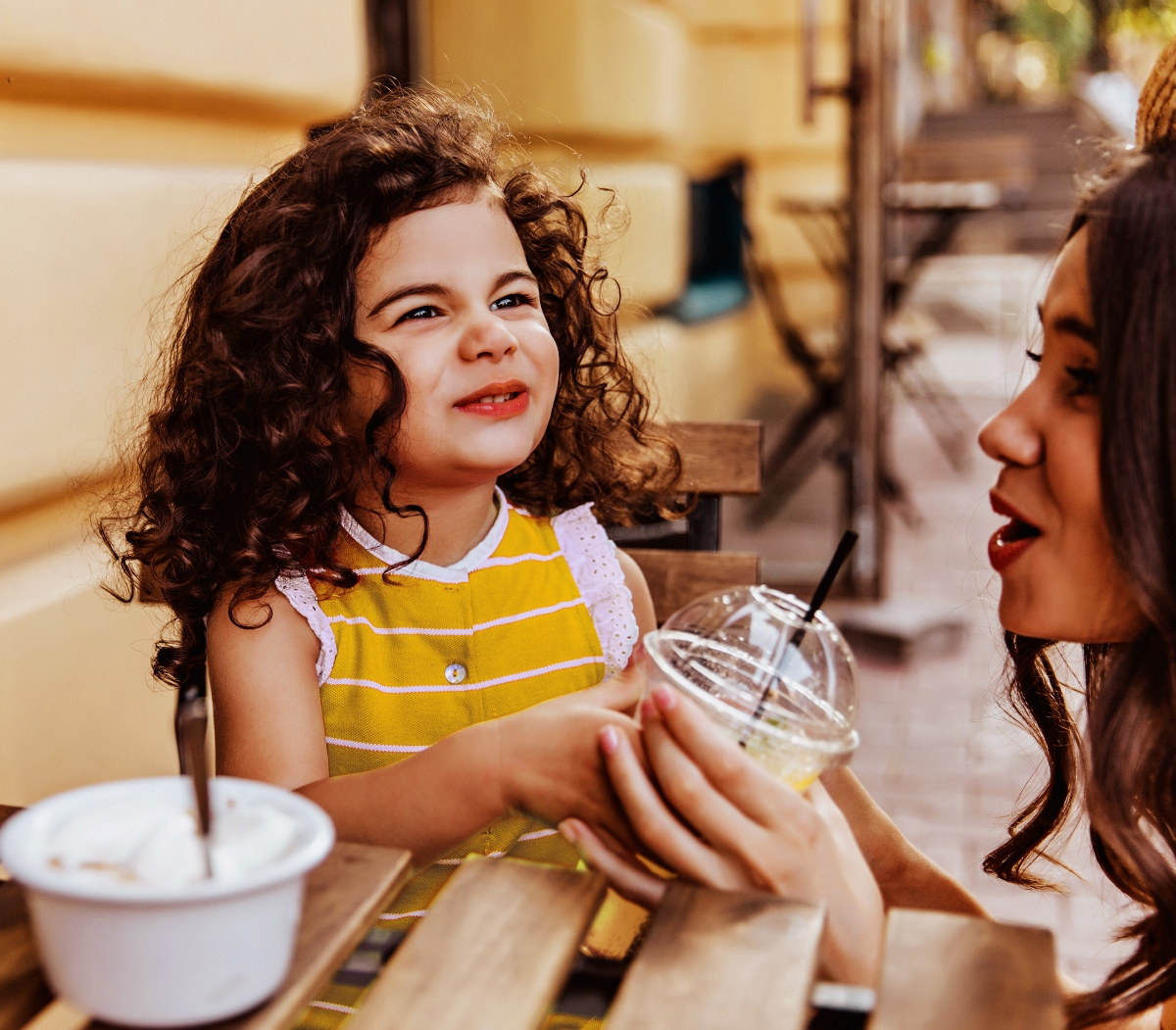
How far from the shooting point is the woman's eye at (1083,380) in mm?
1088

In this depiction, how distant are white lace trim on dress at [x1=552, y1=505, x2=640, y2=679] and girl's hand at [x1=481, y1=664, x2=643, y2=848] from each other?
51 cm

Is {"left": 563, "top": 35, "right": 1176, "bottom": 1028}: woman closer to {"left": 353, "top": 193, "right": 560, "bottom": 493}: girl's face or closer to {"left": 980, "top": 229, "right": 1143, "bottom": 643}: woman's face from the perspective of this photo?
{"left": 980, "top": 229, "right": 1143, "bottom": 643}: woman's face

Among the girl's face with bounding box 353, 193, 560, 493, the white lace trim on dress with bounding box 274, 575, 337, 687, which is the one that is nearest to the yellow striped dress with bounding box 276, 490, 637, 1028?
the white lace trim on dress with bounding box 274, 575, 337, 687

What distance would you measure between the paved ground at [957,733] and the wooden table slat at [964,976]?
58 cm

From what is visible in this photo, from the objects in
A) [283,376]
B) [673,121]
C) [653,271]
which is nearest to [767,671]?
[283,376]

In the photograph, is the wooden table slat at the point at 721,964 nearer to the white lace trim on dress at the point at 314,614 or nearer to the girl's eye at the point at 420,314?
the white lace trim on dress at the point at 314,614

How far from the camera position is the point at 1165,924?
43.1 inches

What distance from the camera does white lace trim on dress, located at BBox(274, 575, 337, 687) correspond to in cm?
139

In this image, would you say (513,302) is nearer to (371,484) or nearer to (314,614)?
(371,484)

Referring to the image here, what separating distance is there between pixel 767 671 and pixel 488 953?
319mm

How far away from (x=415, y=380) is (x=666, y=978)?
743 mm

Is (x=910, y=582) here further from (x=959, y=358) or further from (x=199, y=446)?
(x=959, y=358)

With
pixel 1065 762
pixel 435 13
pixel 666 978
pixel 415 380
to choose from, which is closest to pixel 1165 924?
pixel 1065 762

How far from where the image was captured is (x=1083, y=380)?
110 centimetres
